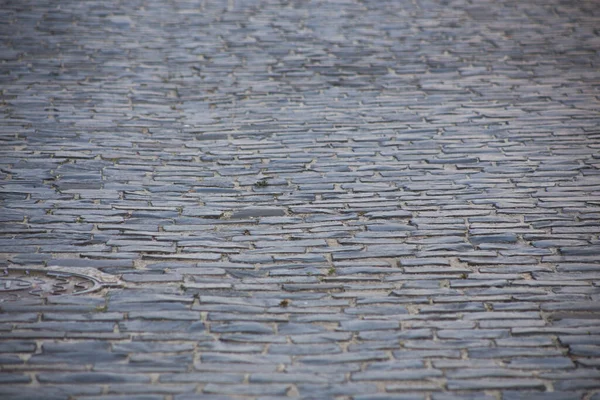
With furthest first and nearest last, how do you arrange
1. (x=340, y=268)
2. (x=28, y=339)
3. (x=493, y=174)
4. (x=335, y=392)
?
(x=493, y=174), (x=340, y=268), (x=28, y=339), (x=335, y=392)

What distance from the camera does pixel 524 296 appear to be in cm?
556

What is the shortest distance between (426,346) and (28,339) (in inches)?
103

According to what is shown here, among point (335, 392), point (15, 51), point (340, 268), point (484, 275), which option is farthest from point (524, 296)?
point (15, 51)

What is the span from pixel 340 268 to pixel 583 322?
1808 mm

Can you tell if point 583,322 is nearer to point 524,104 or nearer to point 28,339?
point 28,339

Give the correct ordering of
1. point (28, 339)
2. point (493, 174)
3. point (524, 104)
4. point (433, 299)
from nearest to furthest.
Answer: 1. point (28, 339)
2. point (433, 299)
3. point (493, 174)
4. point (524, 104)

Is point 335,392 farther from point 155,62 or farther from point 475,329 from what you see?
point 155,62

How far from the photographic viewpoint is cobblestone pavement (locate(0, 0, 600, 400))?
4832mm

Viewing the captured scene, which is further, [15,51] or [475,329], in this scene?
[15,51]

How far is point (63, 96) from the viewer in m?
9.20

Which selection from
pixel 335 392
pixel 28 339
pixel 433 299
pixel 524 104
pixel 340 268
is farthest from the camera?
pixel 524 104

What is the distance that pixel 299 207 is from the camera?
6.93m

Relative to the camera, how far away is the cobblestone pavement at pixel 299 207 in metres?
4.83

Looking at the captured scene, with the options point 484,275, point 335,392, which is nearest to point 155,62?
point 484,275
